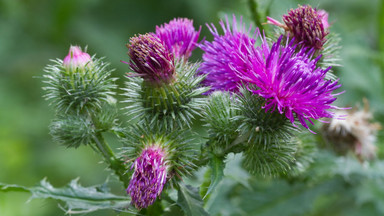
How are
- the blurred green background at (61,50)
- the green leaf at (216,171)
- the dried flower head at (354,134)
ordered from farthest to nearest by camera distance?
the blurred green background at (61,50), the dried flower head at (354,134), the green leaf at (216,171)

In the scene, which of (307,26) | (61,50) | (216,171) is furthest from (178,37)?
(61,50)

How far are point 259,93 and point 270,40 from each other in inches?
24.9

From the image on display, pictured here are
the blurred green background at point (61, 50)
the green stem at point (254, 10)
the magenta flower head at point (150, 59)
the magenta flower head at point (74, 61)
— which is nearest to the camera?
the magenta flower head at point (150, 59)

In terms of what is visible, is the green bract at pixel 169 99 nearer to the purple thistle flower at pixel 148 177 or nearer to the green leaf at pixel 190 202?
the purple thistle flower at pixel 148 177

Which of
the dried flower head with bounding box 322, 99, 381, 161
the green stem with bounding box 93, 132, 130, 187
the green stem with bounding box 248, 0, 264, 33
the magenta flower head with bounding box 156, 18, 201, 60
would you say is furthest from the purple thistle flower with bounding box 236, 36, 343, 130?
the dried flower head with bounding box 322, 99, 381, 161

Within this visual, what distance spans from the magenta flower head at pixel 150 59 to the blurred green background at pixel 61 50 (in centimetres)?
274

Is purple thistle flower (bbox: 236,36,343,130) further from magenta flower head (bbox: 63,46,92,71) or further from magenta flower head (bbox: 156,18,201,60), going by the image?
magenta flower head (bbox: 63,46,92,71)

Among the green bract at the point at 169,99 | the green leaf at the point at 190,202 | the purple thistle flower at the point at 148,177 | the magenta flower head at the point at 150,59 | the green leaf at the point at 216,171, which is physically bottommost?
the green leaf at the point at 190,202

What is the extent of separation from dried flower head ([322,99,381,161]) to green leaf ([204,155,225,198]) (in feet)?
5.44

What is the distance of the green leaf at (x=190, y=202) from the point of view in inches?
108

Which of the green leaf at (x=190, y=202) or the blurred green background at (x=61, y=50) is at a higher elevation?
the blurred green background at (x=61, y=50)

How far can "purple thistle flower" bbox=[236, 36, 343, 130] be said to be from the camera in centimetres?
269

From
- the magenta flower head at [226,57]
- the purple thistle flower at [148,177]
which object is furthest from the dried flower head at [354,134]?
the purple thistle flower at [148,177]

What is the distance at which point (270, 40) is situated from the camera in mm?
3188
